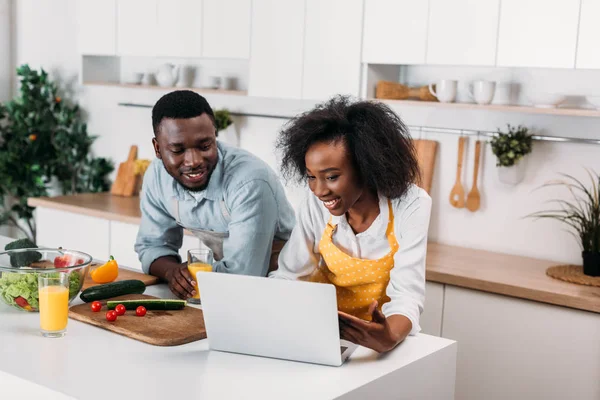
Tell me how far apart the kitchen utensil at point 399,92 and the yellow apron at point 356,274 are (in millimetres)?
1390

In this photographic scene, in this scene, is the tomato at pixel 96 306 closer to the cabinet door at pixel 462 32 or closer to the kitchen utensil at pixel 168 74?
the cabinet door at pixel 462 32

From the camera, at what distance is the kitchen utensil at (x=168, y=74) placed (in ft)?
14.2

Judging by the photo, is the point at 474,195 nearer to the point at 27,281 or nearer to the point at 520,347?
the point at 520,347

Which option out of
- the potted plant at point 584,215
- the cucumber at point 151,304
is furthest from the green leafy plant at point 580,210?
the cucumber at point 151,304

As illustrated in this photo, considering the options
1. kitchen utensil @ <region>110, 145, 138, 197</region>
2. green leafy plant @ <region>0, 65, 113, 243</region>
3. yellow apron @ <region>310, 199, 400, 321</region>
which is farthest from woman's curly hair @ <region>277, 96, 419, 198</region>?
green leafy plant @ <region>0, 65, 113, 243</region>

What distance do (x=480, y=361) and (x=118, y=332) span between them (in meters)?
1.63

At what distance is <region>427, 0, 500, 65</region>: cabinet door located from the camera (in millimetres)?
3137

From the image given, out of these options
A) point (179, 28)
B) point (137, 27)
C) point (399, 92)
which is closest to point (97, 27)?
point (137, 27)

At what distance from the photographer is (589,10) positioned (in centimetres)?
291

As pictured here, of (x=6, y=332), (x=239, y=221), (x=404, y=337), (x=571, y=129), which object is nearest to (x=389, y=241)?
(x=404, y=337)

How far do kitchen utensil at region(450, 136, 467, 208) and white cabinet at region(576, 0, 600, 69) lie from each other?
778 mm

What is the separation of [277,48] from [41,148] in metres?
1.90

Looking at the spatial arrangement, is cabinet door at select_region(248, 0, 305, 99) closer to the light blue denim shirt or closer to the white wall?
the white wall

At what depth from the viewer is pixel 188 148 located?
95.9 inches
